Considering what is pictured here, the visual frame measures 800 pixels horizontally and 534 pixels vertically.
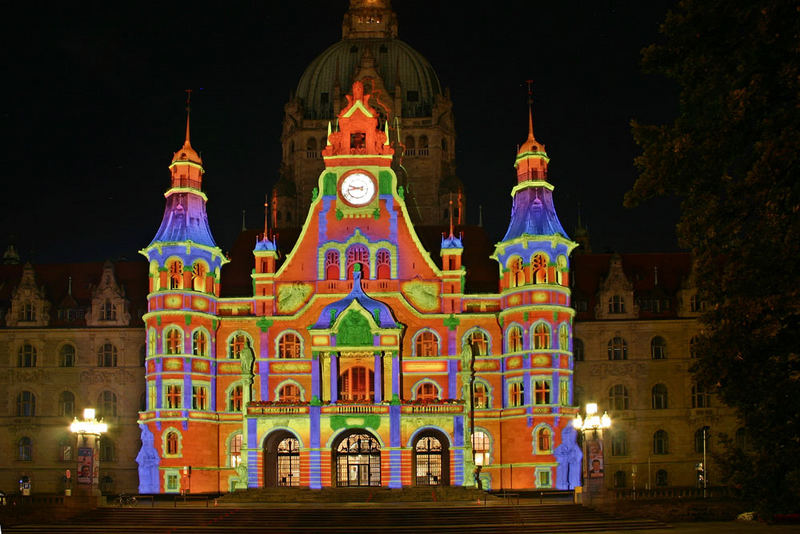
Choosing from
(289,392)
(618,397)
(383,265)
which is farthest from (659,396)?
(289,392)

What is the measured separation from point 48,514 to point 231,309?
85.8 ft

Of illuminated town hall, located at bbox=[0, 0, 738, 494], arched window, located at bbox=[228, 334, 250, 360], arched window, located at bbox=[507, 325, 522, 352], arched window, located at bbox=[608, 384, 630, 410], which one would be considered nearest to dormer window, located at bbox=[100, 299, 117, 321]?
illuminated town hall, located at bbox=[0, 0, 738, 494]

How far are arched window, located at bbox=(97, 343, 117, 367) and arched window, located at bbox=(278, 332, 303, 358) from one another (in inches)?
500

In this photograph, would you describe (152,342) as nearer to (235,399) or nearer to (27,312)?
(235,399)

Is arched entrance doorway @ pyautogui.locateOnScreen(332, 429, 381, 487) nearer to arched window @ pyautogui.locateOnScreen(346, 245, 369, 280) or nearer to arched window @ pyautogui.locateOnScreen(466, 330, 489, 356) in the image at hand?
arched window @ pyautogui.locateOnScreen(466, 330, 489, 356)

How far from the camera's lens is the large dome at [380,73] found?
98.2 m

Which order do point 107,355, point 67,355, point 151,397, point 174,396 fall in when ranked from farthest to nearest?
point 67,355, point 107,355, point 151,397, point 174,396

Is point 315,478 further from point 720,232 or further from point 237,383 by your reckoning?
point 720,232

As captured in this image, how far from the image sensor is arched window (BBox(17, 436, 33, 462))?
264 ft

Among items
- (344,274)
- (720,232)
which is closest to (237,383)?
(344,274)

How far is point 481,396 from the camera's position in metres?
76.5

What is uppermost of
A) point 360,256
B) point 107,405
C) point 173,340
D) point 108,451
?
point 360,256

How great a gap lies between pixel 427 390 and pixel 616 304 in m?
15.1

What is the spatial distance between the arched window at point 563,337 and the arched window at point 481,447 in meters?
7.58
